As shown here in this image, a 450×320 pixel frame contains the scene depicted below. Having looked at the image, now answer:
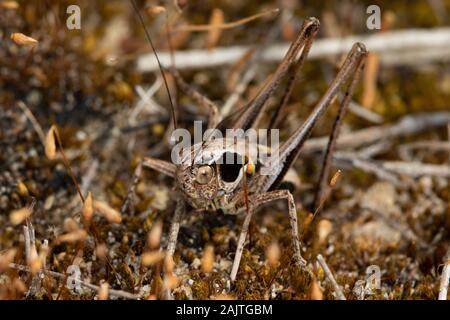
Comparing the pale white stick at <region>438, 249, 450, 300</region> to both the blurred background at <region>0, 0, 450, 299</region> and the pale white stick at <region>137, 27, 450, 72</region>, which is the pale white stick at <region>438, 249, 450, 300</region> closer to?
the blurred background at <region>0, 0, 450, 299</region>

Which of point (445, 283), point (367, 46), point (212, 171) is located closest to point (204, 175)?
point (212, 171)

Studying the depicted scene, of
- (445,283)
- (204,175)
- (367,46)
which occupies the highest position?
(367,46)

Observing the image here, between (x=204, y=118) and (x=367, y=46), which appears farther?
(x=367, y=46)

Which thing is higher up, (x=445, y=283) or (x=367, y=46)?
(x=367, y=46)

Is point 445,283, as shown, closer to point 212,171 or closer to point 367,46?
point 212,171

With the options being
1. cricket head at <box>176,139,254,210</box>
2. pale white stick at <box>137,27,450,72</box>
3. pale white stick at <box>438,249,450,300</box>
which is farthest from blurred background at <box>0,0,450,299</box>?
cricket head at <box>176,139,254,210</box>

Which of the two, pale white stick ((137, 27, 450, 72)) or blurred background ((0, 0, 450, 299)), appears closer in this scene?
blurred background ((0, 0, 450, 299))

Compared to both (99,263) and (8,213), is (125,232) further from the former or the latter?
(8,213)

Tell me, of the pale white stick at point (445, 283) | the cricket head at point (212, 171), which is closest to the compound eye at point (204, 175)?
the cricket head at point (212, 171)
